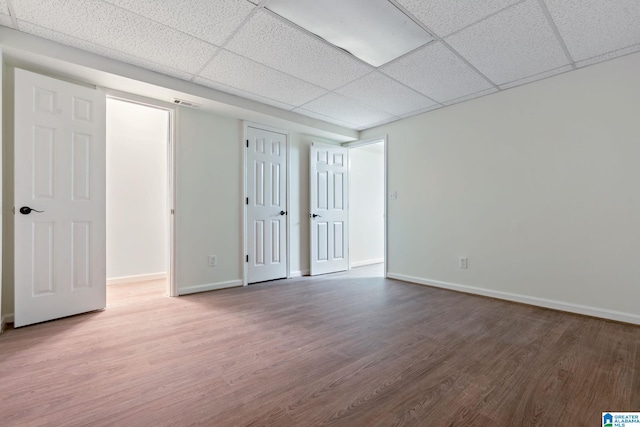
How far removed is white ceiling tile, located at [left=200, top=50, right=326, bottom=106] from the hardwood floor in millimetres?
2405

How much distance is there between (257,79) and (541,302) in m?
3.78

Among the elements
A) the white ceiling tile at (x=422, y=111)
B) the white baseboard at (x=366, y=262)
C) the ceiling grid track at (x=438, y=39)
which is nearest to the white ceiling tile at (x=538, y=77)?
the ceiling grid track at (x=438, y=39)

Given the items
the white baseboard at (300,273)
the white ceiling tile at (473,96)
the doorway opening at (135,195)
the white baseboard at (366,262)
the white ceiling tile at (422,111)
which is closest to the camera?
the white ceiling tile at (473,96)

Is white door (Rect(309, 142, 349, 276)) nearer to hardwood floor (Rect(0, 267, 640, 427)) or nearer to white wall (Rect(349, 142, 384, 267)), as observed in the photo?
white wall (Rect(349, 142, 384, 267))

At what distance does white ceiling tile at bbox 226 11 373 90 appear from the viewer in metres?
2.17

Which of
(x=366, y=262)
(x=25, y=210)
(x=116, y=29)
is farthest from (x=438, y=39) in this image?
(x=366, y=262)

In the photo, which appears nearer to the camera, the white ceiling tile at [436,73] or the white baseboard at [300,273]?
the white ceiling tile at [436,73]

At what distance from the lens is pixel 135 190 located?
4305mm

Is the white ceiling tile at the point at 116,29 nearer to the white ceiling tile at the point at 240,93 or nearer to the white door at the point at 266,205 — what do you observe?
the white ceiling tile at the point at 240,93

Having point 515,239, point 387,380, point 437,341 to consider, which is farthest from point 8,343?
point 515,239

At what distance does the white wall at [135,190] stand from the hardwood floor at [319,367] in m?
1.55

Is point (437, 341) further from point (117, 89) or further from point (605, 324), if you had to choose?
point (117, 89)

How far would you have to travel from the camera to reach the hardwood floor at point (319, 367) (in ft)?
4.48

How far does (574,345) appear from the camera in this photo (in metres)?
2.06
